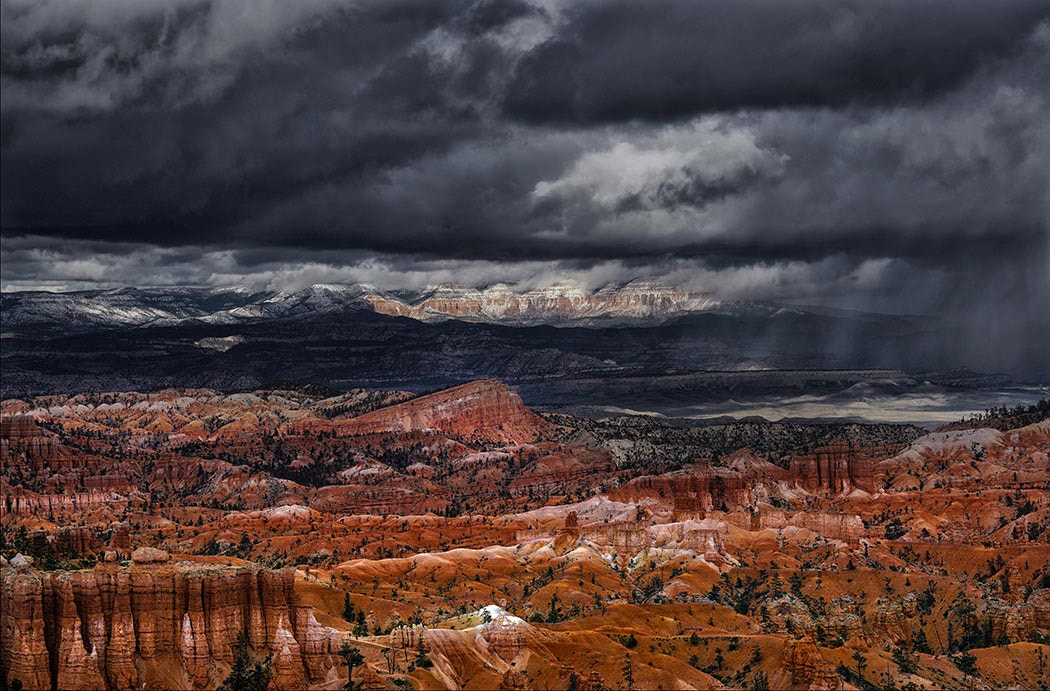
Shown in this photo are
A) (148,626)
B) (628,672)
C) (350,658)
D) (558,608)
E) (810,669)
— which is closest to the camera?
(148,626)

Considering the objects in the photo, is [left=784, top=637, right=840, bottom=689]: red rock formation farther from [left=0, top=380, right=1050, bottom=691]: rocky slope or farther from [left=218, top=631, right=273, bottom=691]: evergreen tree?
[left=218, top=631, right=273, bottom=691]: evergreen tree

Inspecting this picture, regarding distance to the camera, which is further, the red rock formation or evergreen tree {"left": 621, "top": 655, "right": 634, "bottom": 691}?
evergreen tree {"left": 621, "top": 655, "right": 634, "bottom": 691}

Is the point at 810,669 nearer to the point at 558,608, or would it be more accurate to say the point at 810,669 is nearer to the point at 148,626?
the point at 558,608

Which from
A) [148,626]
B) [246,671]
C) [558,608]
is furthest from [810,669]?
[148,626]

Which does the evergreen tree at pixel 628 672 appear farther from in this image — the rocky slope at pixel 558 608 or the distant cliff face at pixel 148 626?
the distant cliff face at pixel 148 626

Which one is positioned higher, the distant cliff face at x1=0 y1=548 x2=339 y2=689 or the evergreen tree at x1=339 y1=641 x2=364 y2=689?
the distant cliff face at x1=0 y1=548 x2=339 y2=689

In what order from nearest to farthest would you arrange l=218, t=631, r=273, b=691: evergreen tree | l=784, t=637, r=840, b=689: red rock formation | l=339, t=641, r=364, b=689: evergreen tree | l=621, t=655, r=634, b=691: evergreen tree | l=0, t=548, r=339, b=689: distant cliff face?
l=0, t=548, r=339, b=689: distant cliff face
l=218, t=631, r=273, b=691: evergreen tree
l=339, t=641, r=364, b=689: evergreen tree
l=784, t=637, r=840, b=689: red rock formation
l=621, t=655, r=634, b=691: evergreen tree

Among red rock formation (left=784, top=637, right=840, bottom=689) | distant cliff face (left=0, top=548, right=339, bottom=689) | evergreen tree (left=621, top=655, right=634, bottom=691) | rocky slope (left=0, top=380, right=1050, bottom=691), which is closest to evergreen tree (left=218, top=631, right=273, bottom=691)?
distant cliff face (left=0, top=548, right=339, bottom=689)

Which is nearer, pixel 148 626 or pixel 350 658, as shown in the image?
pixel 148 626

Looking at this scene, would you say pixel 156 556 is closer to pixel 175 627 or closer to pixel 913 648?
pixel 175 627
